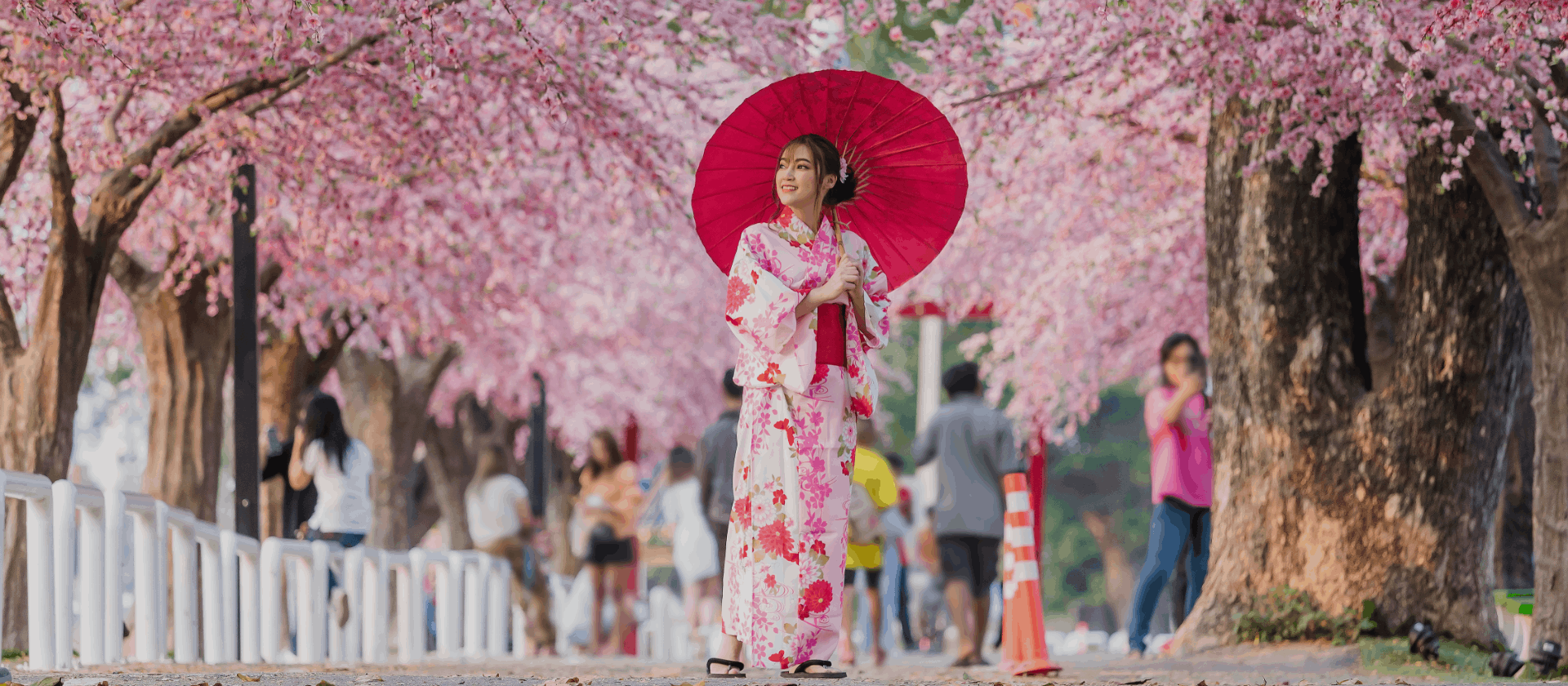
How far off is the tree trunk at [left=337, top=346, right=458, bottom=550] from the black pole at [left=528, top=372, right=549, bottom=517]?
1.45m

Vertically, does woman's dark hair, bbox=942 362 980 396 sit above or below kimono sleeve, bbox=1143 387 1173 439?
above

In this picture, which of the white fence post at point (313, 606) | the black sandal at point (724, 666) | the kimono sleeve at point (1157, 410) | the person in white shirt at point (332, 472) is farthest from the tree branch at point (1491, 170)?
the person in white shirt at point (332, 472)

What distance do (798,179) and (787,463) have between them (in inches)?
35.8

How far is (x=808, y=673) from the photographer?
5.20 m

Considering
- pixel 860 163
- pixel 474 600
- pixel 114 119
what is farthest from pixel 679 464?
pixel 860 163

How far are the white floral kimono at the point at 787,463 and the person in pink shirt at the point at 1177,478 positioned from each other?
393 centimetres

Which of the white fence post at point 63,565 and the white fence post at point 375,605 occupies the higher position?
the white fence post at point 63,565

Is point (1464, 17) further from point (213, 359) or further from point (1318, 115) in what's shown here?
point (213, 359)

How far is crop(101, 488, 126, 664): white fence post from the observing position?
6520mm

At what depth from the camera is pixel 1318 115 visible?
7.14 metres

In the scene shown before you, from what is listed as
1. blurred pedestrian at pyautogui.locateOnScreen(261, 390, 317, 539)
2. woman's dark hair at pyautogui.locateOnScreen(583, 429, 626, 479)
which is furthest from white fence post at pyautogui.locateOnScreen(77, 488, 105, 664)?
woman's dark hair at pyautogui.locateOnScreen(583, 429, 626, 479)

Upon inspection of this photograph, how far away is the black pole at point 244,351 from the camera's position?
8516 millimetres

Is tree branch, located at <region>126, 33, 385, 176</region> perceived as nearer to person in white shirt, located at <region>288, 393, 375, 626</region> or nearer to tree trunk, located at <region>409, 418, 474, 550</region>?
person in white shirt, located at <region>288, 393, 375, 626</region>

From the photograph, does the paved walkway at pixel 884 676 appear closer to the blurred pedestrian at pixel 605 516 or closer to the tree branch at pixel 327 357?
the blurred pedestrian at pixel 605 516
